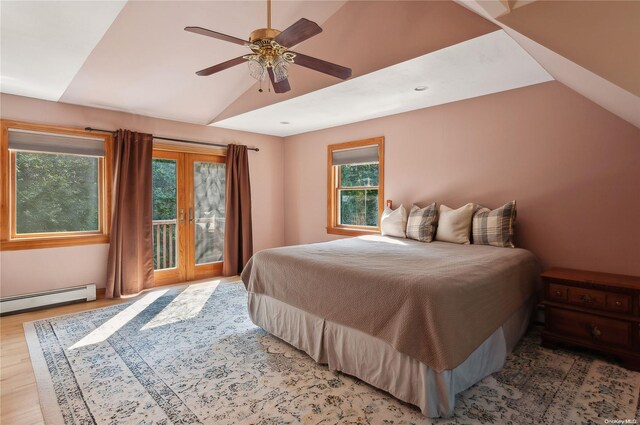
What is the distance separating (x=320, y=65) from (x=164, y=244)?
3.63 m

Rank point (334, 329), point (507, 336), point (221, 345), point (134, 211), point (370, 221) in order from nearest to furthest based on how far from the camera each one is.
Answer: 1. point (334, 329)
2. point (507, 336)
3. point (221, 345)
4. point (134, 211)
5. point (370, 221)

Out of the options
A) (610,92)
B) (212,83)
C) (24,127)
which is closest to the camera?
(610,92)

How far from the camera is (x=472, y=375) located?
2.01 metres

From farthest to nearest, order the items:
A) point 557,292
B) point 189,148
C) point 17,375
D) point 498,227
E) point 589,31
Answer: point 189,148 → point 498,227 → point 557,292 → point 17,375 → point 589,31

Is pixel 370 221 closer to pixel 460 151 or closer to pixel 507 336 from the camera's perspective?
pixel 460 151

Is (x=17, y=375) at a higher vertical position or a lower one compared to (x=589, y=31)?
lower

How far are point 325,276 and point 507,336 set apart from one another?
4.75 feet

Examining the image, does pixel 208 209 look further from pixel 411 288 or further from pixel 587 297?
pixel 587 297

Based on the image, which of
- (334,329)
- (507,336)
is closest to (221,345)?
(334,329)

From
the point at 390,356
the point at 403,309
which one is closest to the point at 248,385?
the point at 390,356

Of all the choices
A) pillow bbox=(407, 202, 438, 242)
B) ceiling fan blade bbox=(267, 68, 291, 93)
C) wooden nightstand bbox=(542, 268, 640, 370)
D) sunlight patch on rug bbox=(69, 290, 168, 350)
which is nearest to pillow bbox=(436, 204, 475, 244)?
pillow bbox=(407, 202, 438, 242)

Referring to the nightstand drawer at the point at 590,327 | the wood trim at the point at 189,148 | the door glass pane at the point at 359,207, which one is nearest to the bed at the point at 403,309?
the nightstand drawer at the point at 590,327

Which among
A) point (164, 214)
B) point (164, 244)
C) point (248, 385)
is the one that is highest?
point (164, 214)

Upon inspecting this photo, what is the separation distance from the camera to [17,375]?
225 centimetres
